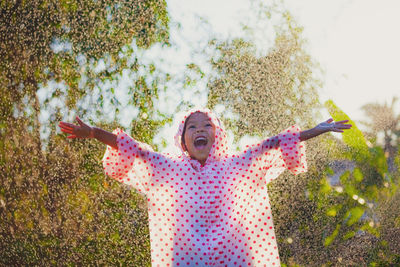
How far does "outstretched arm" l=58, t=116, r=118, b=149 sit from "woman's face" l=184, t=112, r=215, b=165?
1.29 feet

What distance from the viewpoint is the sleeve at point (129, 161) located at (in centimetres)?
197

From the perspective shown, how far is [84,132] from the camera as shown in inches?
74.5

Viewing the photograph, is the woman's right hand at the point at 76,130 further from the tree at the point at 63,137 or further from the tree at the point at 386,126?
the tree at the point at 386,126

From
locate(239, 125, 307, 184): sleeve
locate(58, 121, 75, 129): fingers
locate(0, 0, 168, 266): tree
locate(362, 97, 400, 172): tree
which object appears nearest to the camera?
locate(58, 121, 75, 129): fingers

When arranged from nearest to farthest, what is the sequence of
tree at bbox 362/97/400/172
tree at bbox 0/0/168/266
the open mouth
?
the open mouth
tree at bbox 0/0/168/266
tree at bbox 362/97/400/172

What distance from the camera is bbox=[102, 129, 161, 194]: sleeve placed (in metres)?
1.97

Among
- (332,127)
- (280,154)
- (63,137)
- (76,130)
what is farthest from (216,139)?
(63,137)

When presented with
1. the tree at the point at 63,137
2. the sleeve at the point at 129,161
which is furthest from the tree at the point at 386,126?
the sleeve at the point at 129,161

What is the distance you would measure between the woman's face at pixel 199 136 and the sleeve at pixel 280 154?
0.70 feet

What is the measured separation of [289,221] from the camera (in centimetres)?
361

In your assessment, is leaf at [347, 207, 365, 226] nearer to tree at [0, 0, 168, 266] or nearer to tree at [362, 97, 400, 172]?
tree at [362, 97, 400, 172]

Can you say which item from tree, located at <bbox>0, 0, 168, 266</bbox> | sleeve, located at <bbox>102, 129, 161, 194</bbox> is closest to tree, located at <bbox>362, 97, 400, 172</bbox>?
tree, located at <bbox>0, 0, 168, 266</bbox>

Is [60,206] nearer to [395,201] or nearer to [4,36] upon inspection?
[4,36]

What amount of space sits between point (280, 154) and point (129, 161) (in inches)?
29.3
